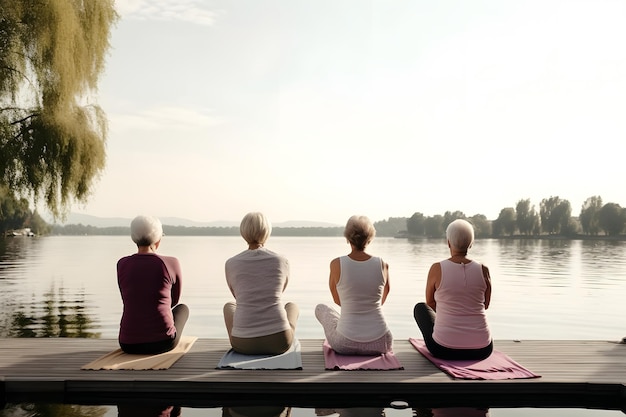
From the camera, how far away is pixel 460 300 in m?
5.38

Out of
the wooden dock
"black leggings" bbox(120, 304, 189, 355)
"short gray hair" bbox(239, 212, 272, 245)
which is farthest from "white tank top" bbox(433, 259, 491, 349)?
"black leggings" bbox(120, 304, 189, 355)

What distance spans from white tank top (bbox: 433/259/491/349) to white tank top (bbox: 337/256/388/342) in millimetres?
532

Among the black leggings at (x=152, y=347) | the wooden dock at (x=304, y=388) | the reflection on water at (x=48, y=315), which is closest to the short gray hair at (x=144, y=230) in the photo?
the black leggings at (x=152, y=347)

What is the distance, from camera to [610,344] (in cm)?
665

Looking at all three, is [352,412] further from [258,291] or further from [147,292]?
[147,292]

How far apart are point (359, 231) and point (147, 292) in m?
1.91

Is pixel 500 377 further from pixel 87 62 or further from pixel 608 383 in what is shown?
pixel 87 62

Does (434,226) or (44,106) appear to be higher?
(44,106)

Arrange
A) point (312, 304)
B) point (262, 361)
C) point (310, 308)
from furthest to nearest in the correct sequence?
point (312, 304) → point (310, 308) → point (262, 361)

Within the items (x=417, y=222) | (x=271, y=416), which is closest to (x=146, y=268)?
(x=271, y=416)

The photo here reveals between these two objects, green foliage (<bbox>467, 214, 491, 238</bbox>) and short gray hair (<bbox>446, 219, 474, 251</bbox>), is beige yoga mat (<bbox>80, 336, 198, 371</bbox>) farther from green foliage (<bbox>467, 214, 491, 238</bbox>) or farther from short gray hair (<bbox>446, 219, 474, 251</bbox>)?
green foliage (<bbox>467, 214, 491, 238</bbox>)

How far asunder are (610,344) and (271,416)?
3.97 m

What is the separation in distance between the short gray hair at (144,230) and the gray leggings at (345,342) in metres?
1.65

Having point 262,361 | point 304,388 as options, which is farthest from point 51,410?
point 304,388
